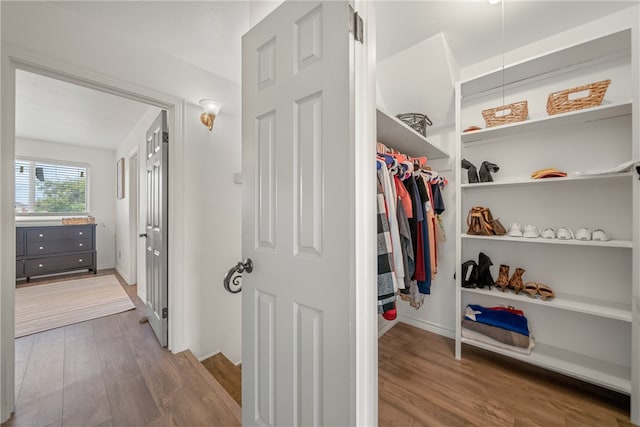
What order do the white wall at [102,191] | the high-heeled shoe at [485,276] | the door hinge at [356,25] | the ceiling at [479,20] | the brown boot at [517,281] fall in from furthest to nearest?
the white wall at [102,191], the high-heeled shoe at [485,276], the brown boot at [517,281], the ceiling at [479,20], the door hinge at [356,25]

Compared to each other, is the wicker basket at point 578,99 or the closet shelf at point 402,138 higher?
the wicker basket at point 578,99

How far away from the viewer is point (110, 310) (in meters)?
2.87

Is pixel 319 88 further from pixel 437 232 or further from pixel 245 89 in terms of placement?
pixel 437 232

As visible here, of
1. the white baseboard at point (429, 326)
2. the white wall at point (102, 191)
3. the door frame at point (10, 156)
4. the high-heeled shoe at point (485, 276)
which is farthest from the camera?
the white wall at point (102, 191)

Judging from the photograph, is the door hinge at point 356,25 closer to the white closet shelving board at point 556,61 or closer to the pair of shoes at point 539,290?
the white closet shelving board at point 556,61

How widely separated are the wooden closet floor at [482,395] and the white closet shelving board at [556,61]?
7.12 ft

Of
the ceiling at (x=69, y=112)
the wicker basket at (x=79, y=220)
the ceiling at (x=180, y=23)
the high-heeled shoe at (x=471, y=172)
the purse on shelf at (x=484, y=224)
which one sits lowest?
the wicker basket at (x=79, y=220)

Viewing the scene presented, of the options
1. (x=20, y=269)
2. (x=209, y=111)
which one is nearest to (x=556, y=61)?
(x=209, y=111)

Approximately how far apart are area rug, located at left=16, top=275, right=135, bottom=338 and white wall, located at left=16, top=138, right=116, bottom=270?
94 centimetres

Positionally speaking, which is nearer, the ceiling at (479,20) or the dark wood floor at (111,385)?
the dark wood floor at (111,385)

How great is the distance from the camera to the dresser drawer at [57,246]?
153 inches

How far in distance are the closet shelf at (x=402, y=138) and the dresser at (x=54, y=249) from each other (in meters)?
5.30

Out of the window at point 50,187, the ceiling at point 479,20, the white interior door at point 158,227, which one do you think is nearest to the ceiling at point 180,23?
the white interior door at point 158,227

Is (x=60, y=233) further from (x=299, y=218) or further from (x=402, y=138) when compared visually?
(x=402, y=138)
